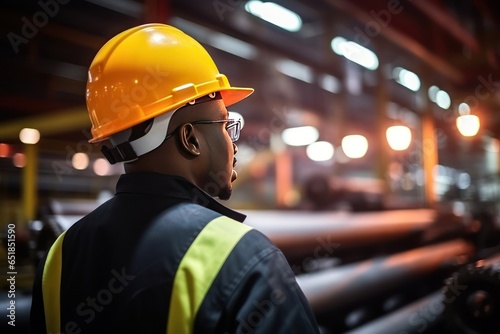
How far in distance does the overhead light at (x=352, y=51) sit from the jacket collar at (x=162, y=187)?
18.8 ft

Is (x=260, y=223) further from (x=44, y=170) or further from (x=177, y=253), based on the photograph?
(x=44, y=170)

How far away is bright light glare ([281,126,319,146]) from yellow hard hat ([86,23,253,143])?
8375 millimetres

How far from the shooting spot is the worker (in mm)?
846

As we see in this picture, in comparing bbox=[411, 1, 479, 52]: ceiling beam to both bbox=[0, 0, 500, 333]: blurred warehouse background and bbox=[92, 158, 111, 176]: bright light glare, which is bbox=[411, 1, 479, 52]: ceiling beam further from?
→ bbox=[92, 158, 111, 176]: bright light glare

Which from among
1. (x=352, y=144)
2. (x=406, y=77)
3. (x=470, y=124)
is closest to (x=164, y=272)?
(x=470, y=124)

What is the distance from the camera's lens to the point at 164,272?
2.90 ft

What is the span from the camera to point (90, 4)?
4.45m

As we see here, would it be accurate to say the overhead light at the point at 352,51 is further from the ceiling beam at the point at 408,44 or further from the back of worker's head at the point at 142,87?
the back of worker's head at the point at 142,87

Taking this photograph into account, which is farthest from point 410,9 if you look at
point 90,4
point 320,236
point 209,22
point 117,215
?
point 117,215

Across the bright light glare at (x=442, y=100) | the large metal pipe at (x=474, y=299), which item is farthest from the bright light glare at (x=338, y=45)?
the large metal pipe at (x=474, y=299)

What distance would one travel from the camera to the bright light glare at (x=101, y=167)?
6.37m

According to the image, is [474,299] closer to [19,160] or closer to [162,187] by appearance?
[162,187]

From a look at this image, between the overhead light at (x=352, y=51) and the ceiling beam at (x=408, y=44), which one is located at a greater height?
the overhead light at (x=352, y=51)

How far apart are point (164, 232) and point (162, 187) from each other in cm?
12
